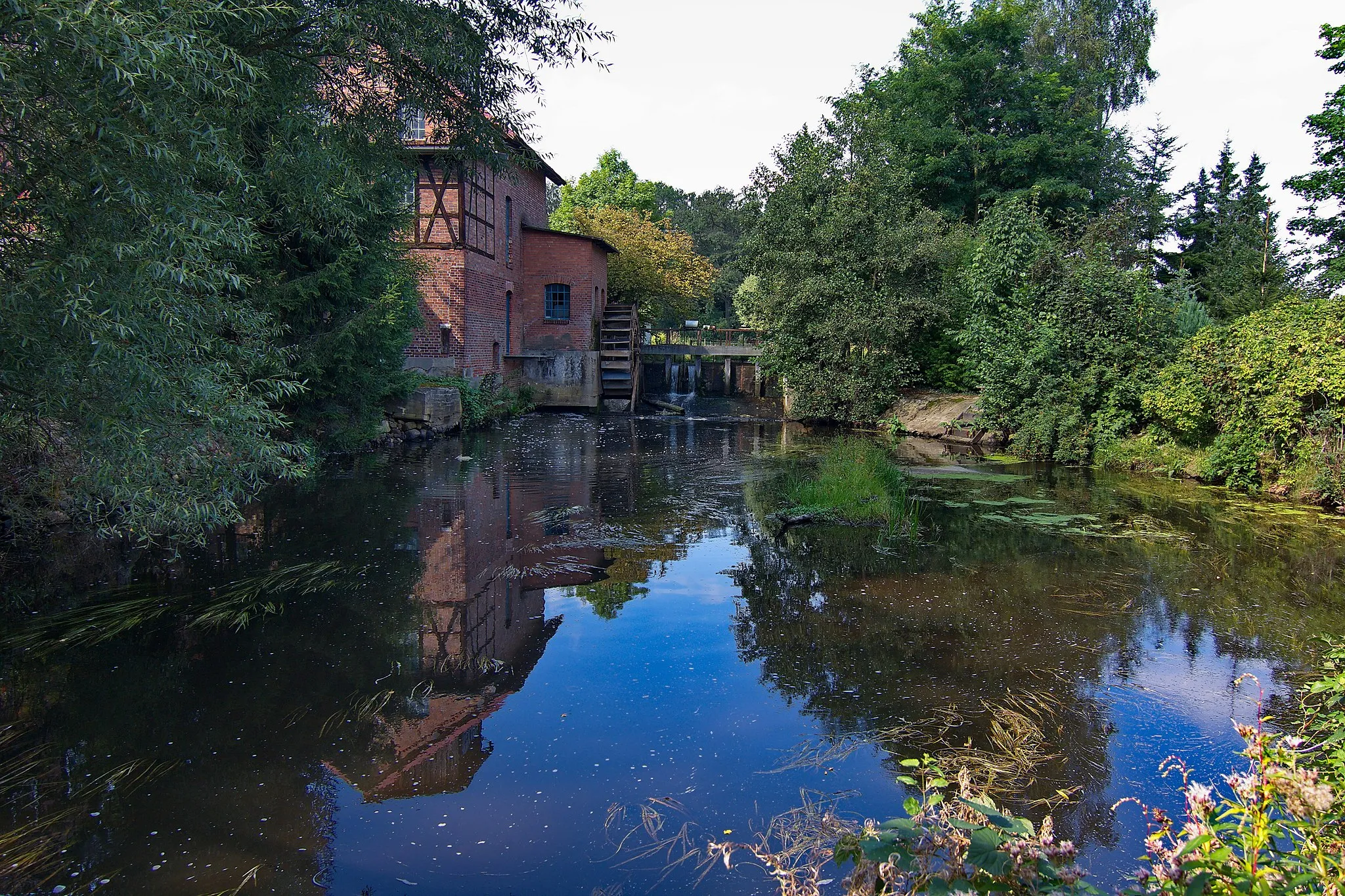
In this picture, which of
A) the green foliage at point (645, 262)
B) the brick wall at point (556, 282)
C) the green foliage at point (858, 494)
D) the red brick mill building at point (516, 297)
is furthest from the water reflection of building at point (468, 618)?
the green foliage at point (645, 262)

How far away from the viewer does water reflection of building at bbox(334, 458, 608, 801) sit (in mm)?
4047

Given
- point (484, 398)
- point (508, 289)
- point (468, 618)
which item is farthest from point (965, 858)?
point (508, 289)

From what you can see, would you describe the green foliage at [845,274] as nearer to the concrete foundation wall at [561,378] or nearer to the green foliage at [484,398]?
the concrete foundation wall at [561,378]

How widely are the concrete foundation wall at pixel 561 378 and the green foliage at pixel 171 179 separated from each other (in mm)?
16646

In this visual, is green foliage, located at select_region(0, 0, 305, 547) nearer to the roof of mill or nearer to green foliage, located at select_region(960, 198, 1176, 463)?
green foliage, located at select_region(960, 198, 1176, 463)

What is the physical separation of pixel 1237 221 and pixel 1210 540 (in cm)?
1973

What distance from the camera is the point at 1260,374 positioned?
10781mm

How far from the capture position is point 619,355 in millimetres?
25312

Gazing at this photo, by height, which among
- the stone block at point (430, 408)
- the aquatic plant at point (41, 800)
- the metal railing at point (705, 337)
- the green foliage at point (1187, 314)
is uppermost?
the metal railing at point (705, 337)

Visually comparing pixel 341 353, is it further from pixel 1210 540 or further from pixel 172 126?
pixel 1210 540

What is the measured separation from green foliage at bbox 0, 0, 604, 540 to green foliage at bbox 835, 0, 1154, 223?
2113 cm

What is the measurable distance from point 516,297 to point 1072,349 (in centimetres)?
1583

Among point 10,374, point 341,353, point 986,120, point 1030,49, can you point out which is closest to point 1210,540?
point 10,374

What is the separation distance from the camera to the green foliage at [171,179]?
3.84 metres
